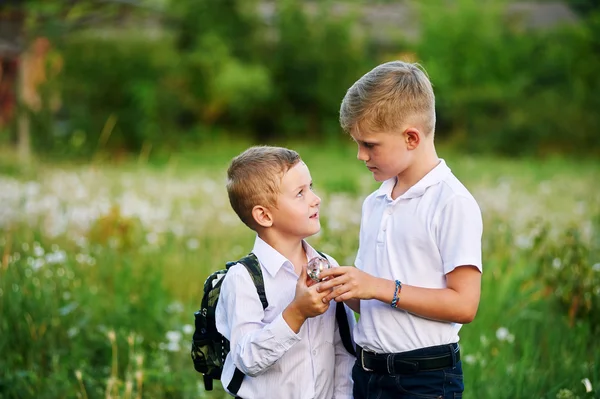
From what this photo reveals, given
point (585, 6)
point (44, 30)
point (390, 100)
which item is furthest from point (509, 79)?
point (390, 100)

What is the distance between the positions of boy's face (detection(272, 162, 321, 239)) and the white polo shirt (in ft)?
0.73

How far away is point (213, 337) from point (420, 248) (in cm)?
75

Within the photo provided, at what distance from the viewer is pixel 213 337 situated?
2.63 m

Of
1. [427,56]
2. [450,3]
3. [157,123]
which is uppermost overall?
[450,3]

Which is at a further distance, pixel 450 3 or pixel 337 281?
pixel 450 3

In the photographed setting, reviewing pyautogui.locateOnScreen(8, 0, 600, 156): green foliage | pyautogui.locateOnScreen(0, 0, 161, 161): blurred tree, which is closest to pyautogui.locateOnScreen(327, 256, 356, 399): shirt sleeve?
pyautogui.locateOnScreen(0, 0, 161, 161): blurred tree

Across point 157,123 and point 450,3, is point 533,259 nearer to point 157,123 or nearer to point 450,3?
point 157,123

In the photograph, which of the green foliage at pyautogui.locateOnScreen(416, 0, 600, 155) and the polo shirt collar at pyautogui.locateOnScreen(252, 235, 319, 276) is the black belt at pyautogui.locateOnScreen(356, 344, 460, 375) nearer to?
the polo shirt collar at pyautogui.locateOnScreen(252, 235, 319, 276)

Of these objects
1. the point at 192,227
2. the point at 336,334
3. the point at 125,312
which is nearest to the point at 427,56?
the point at 192,227

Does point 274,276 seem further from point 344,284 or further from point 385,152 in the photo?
point 385,152

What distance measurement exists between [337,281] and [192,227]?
15.4 ft

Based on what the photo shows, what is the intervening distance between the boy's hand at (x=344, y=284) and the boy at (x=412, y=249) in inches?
1.6

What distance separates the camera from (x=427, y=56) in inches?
889

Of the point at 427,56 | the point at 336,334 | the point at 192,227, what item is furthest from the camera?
the point at 427,56
